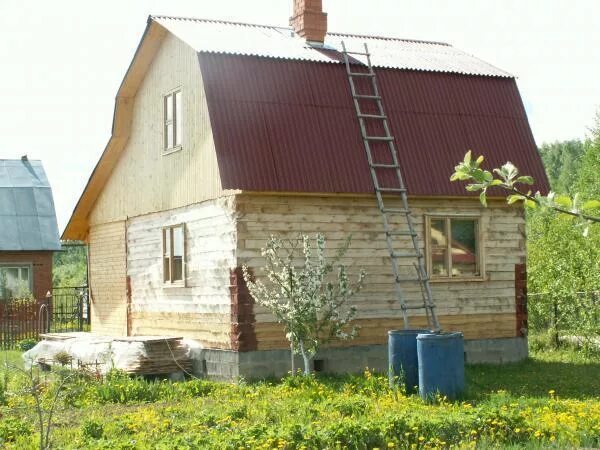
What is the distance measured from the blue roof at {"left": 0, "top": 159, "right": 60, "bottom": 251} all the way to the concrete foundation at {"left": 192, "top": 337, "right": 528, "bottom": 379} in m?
18.8

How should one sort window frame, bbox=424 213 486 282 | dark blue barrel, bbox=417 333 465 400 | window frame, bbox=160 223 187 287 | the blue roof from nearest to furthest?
dark blue barrel, bbox=417 333 465 400 < window frame, bbox=424 213 486 282 < window frame, bbox=160 223 187 287 < the blue roof

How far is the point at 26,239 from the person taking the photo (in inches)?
1416

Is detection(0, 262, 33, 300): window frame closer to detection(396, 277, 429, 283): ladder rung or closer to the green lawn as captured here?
the green lawn

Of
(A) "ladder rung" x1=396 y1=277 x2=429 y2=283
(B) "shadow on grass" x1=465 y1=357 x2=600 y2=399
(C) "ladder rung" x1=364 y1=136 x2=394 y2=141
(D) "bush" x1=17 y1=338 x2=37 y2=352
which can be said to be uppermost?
(C) "ladder rung" x1=364 y1=136 x2=394 y2=141

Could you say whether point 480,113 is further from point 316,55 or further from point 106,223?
point 106,223

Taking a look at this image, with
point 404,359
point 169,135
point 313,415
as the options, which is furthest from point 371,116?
point 313,415

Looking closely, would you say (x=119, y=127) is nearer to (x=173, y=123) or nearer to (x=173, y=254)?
(x=173, y=123)

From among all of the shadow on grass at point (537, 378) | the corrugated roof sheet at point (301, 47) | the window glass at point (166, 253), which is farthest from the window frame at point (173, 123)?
the shadow on grass at point (537, 378)

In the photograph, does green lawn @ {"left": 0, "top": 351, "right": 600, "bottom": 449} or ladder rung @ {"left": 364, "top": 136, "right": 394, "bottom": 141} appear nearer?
green lawn @ {"left": 0, "top": 351, "right": 600, "bottom": 449}

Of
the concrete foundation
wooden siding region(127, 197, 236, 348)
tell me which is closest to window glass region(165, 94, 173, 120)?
wooden siding region(127, 197, 236, 348)

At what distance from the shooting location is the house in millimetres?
17734

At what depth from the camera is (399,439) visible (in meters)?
10.8

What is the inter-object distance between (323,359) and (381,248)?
2.49 m

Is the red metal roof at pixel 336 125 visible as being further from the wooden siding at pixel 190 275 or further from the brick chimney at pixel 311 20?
the brick chimney at pixel 311 20
